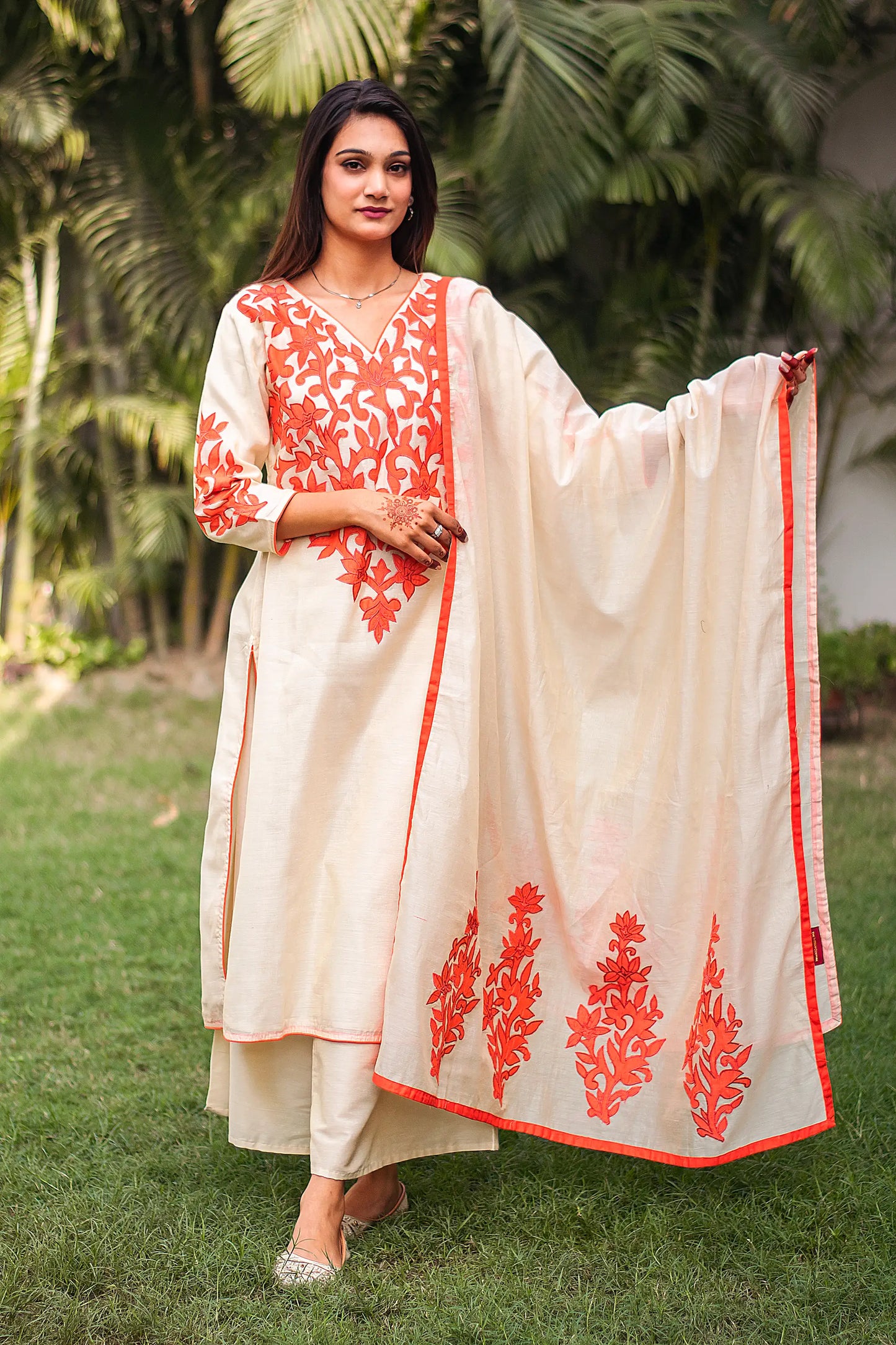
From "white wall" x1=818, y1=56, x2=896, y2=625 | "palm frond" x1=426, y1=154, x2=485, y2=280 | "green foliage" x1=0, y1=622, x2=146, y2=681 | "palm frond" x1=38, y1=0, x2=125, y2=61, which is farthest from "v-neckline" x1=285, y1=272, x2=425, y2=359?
"green foliage" x1=0, y1=622, x2=146, y2=681

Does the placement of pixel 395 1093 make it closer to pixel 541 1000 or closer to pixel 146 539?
pixel 541 1000

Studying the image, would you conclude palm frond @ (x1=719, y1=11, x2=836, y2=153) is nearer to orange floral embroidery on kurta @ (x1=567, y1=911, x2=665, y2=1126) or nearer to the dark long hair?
the dark long hair

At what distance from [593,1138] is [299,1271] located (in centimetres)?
51

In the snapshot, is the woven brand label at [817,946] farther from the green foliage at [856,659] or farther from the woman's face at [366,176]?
the green foliage at [856,659]

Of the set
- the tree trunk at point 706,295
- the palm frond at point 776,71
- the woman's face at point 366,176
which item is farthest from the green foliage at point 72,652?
the woman's face at point 366,176

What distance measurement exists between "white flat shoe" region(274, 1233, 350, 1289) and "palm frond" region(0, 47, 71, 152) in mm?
5324

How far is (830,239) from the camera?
17.7 feet

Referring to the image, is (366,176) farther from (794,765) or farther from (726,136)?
(726,136)

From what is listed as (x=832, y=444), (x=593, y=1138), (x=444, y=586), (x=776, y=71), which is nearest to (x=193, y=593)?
(x=832, y=444)

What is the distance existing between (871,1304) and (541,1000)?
65 centimetres


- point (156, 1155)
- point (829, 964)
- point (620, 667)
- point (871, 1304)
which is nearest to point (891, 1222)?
point (871, 1304)

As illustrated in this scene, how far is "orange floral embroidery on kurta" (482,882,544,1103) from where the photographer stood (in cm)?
215

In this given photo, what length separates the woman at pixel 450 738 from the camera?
6.64 ft

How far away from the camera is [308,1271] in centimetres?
196
